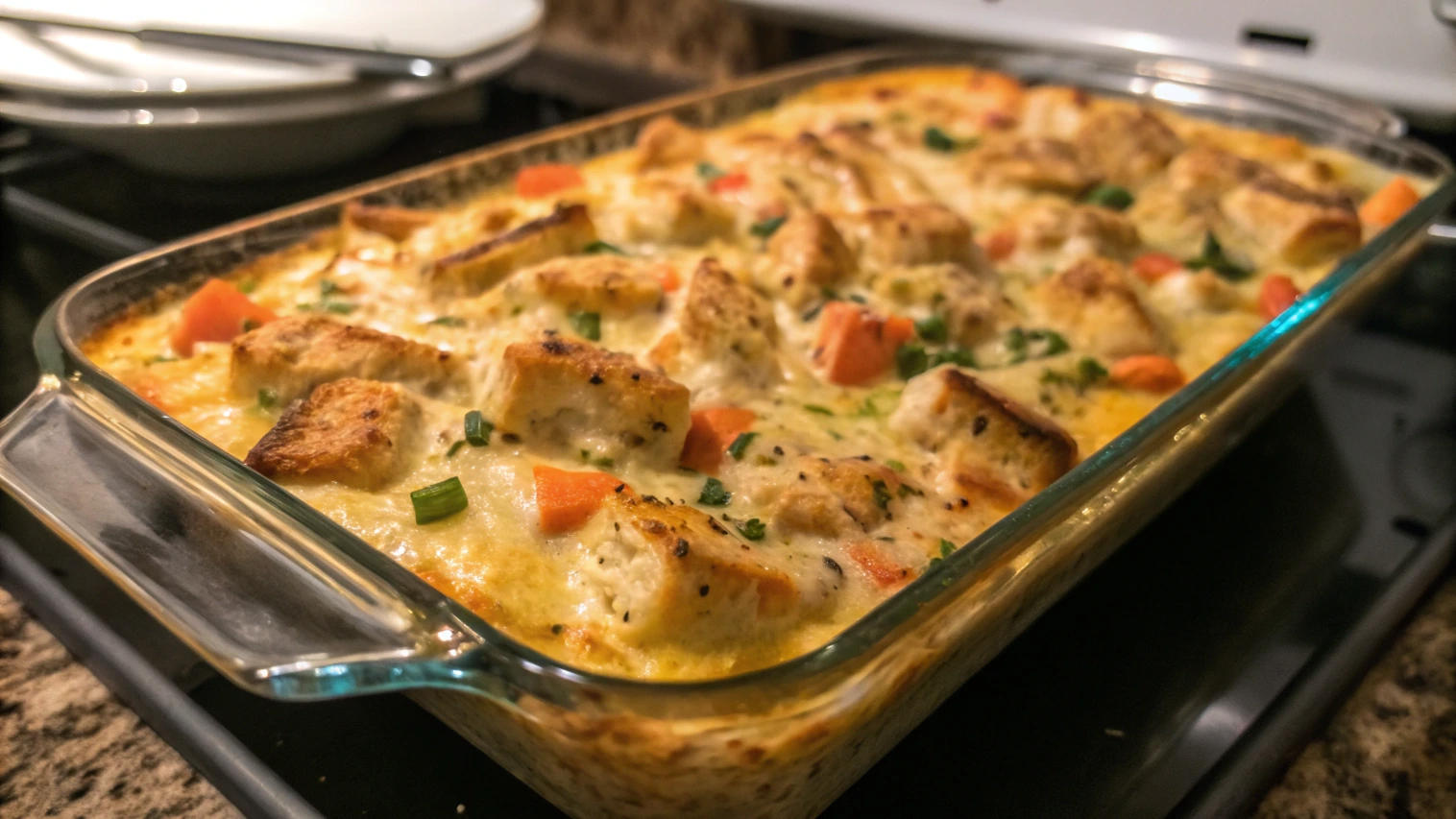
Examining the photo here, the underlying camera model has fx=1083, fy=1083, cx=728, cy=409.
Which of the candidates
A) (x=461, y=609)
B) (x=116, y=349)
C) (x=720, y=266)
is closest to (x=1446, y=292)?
(x=720, y=266)

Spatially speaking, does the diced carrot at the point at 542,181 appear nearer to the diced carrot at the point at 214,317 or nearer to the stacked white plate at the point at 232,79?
the stacked white plate at the point at 232,79

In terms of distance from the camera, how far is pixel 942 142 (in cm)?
228

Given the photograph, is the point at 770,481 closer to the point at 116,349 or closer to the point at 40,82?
the point at 116,349

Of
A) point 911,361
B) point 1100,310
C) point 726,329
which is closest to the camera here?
point 726,329

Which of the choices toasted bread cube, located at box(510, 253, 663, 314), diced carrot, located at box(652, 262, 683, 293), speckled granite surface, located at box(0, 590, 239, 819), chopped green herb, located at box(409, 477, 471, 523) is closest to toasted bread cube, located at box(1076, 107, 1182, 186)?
diced carrot, located at box(652, 262, 683, 293)

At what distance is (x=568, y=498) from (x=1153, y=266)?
1157 mm

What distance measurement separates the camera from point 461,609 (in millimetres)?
846

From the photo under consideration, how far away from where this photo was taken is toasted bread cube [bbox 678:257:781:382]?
136cm

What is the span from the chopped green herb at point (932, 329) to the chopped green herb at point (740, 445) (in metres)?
0.39

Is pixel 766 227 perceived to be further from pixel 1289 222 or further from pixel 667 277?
pixel 1289 222

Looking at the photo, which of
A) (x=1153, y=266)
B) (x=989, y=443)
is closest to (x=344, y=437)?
(x=989, y=443)

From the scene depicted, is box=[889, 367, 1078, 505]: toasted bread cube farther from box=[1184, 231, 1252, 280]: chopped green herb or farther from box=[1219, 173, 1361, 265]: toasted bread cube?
box=[1219, 173, 1361, 265]: toasted bread cube

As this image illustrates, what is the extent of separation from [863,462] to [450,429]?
0.47 m

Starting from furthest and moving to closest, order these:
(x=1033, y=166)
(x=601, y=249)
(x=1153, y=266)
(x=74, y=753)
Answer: (x=1033, y=166)
(x=1153, y=266)
(x=601, y=249)
(x=74, y=753)
